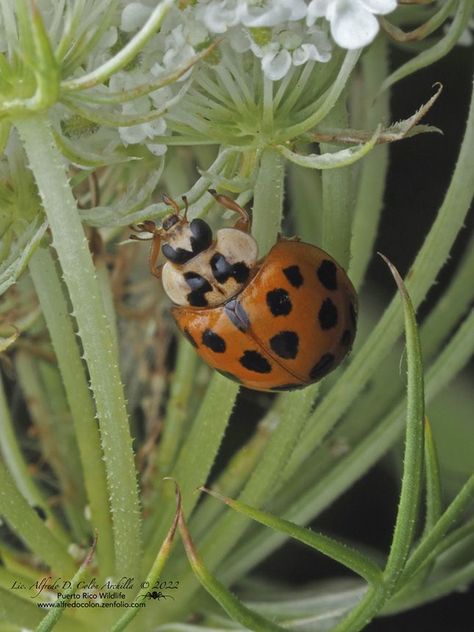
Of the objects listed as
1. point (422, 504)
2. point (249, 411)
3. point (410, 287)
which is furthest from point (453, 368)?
point (249, 411)

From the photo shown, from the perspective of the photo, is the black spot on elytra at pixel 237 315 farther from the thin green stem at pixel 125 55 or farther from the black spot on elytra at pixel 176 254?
the thin green stem at pixel 125 55

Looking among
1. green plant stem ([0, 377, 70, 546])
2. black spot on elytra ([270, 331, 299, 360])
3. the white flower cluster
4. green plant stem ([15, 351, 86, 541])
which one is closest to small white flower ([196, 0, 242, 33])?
the white flower cluster

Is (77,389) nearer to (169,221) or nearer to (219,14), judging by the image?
(169,221)

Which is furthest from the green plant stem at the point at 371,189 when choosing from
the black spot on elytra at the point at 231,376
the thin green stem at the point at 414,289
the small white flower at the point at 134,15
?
the small white flower at the point at 134,15

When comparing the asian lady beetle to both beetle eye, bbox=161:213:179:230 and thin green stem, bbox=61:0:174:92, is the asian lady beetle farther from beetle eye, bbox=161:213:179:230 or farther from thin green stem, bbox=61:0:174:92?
thin green stem, bbox=61:0:174:92

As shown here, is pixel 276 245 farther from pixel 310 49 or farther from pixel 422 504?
pixel 422 504
